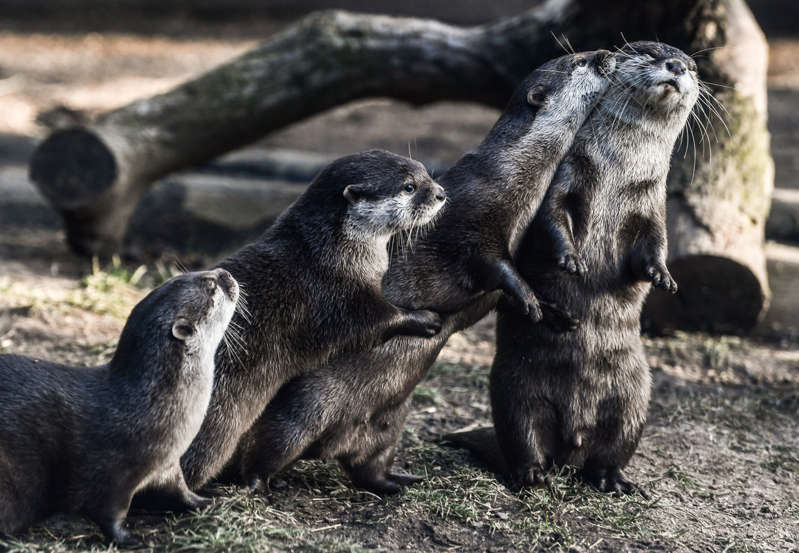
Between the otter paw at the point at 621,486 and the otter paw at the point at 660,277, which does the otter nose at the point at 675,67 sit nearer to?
the otter paw at the point at 660,277

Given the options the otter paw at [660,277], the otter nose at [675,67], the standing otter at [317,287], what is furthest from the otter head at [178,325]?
the otter nose at [675,67]

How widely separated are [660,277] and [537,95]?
0.76 metres

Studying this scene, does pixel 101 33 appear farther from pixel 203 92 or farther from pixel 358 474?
pixel 358 474

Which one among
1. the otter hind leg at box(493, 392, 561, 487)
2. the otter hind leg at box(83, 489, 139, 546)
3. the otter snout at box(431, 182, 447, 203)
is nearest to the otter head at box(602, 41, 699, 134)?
the otter snout at box(431, 182, 447, 203)

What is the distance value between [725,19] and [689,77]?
→ 1998mm

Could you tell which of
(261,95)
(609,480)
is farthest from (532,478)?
(261,95)

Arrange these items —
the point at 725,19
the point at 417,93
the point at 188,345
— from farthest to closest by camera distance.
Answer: the point at 417,93
the point at 725,19
the point at 188,345

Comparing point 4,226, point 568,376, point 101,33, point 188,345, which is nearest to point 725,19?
point 568,376

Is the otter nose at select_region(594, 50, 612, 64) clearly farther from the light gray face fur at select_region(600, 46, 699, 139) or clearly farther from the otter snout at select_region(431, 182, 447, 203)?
the otter snout at select_region(431, 182, 447, 203)

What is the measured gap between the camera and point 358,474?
354 cm

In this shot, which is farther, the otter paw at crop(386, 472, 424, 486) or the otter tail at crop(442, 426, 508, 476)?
the otter tail at crop(442, 426, 508, 476)

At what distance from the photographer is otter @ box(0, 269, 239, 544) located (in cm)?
290

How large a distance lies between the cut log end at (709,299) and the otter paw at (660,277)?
141 centimetres

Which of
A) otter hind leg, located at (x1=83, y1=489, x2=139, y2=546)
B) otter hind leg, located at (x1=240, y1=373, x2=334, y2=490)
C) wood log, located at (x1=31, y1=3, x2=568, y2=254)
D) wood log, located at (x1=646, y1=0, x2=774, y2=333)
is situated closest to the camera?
otter hind leg, located at (x1=83, y1=489, x2=139, y2=546)
